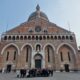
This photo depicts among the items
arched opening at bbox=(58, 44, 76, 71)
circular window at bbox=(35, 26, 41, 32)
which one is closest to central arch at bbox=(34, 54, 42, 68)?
arched opening at bbox=(58, 44, 76, 71)

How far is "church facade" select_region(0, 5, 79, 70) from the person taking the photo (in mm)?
28359

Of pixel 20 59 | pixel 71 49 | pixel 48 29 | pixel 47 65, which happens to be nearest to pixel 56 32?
pixel 48 29

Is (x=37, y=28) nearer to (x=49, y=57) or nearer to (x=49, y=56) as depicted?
(x=49, y=56)

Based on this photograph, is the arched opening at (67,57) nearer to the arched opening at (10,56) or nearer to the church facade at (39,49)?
the church facade at (39,49)

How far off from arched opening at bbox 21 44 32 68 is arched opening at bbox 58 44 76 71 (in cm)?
632

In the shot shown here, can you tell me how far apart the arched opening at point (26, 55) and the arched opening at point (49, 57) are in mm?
3519

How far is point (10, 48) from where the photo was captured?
99.1 ft

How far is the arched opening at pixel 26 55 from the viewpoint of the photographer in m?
28.6

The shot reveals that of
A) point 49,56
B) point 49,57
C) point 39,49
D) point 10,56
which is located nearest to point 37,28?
point 39,49

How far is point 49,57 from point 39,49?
8.75 feet

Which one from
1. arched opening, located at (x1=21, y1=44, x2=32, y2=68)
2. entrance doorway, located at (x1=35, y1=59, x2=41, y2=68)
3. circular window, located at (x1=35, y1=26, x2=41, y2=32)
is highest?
circular window, located at (x1=35, y1=26, x2=41, y2=32)

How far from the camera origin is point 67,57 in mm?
29266

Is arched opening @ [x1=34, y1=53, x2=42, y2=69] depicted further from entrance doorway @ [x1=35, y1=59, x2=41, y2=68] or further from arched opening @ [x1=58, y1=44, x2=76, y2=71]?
arched opening @ [x1=58, y1=44, x2=76, y2=71]

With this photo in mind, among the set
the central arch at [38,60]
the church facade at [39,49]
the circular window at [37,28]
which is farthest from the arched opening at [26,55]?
the circular window at [37,28]
